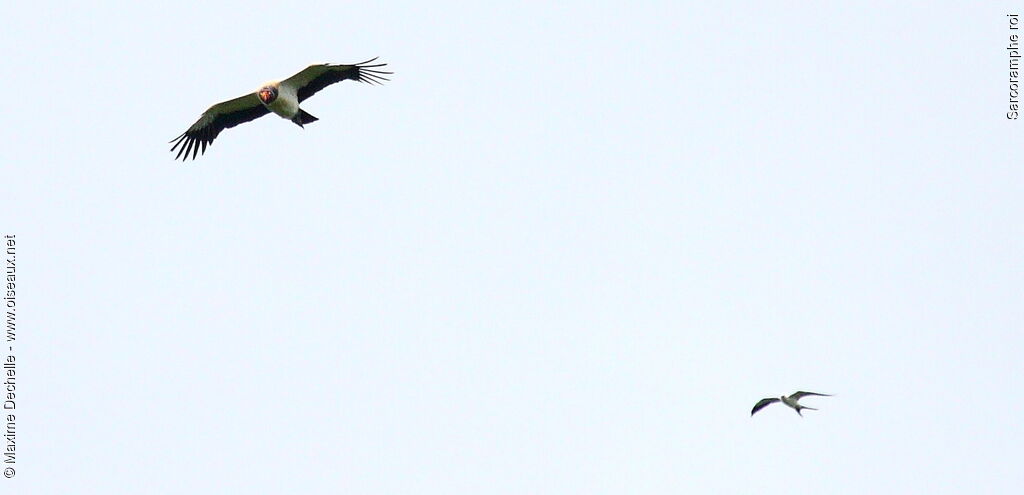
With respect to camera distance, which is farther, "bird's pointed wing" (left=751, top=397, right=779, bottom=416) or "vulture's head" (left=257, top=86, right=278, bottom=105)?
"bird's pointed wing" (left=751, top=397, right=779, bottom=416)

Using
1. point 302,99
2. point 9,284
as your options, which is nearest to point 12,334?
point 9,284

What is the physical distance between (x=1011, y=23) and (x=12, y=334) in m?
25.0

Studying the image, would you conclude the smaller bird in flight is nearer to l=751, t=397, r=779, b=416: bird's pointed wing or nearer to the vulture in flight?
l=751, t=397, r=779, b=416: bird's pointed wing

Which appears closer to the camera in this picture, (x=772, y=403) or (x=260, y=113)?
(x=260, y=113)

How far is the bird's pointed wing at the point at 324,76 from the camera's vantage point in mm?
28859

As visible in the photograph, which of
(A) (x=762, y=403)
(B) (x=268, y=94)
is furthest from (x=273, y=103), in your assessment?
(A) (x=762, y=403)

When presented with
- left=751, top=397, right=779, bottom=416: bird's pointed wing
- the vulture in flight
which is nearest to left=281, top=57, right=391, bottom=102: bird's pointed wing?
the vulture in flight

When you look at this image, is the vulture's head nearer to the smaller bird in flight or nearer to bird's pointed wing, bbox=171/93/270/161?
bird's pointed wing, bbox=171/93/270/161

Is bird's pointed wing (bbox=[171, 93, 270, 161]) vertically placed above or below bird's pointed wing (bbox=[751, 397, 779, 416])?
above

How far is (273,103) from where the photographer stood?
2880 centimetres

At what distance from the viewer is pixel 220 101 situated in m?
30.3

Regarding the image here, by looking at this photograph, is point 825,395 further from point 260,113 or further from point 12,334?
point 12,334

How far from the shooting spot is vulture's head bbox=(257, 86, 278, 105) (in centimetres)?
2862

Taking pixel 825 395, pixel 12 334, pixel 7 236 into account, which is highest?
pixel 7 236
